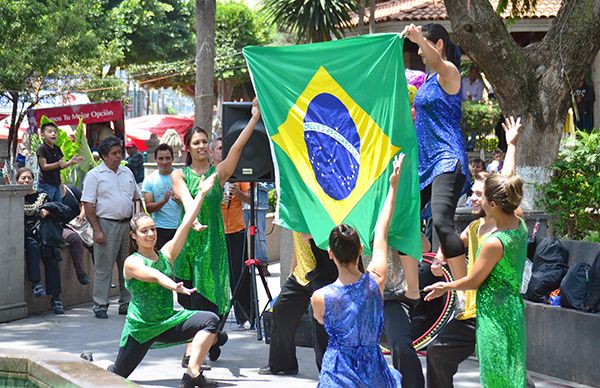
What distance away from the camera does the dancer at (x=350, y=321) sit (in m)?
5.44

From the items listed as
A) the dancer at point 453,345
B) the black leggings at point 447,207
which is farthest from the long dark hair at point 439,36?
the dancer at point 453,345

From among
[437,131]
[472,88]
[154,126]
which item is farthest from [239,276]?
[154,126]

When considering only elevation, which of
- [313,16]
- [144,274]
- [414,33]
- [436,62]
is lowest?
[144,274]

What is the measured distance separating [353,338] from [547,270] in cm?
355

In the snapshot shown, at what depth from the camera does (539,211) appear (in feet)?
33.1

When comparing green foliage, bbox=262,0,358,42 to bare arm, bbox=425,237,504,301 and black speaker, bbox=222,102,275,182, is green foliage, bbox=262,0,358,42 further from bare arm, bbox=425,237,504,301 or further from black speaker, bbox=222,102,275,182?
bare arm, bbox=425,237,504,301

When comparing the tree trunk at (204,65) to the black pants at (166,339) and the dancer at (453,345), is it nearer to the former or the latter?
the black pants at (166,339)

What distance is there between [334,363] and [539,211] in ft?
16.7

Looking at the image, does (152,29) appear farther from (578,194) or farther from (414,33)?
(414,33)

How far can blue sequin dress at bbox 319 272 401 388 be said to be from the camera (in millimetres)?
5441

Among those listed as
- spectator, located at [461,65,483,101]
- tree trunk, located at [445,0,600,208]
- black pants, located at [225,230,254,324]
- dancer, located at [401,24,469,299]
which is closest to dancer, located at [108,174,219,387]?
dancer, located at [401,24,469,299]

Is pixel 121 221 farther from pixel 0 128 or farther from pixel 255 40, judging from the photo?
pixel 255 40

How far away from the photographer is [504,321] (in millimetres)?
5840

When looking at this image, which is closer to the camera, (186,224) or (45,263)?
(186,224)
